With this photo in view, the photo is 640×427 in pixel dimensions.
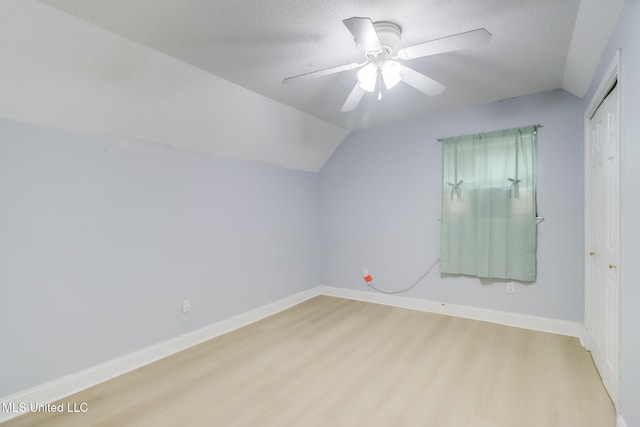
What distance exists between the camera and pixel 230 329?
325cm

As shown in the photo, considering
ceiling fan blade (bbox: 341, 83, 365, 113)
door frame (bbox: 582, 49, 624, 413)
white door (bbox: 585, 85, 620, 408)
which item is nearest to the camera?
door frame (bbox: 582, 49, 624, 413)

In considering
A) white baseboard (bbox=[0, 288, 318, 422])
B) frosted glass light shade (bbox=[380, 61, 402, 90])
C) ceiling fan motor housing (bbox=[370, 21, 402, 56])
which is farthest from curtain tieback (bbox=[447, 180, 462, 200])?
white baseboard (bbox=[0, 288, 318, 422])

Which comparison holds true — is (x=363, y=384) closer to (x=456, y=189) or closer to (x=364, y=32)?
(x=364, y=32)

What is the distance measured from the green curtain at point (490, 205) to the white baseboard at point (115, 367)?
247 centimetres

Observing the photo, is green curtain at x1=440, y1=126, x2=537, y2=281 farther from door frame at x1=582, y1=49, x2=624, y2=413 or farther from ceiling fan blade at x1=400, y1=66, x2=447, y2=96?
ceiling fan blade at x1=400, y1=66, x2=447, y2=96

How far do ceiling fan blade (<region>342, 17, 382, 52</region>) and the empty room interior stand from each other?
0.7 inches

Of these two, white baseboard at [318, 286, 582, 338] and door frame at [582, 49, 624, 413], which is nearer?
door frame at [582, 49, 624, 413]

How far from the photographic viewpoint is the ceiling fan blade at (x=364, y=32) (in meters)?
1.46

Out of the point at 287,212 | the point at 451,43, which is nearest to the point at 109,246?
the point at 287,212

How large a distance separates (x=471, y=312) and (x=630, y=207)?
2.28m

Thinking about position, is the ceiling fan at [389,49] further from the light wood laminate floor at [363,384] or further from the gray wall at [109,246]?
the light wood laminate floor at [363,384]

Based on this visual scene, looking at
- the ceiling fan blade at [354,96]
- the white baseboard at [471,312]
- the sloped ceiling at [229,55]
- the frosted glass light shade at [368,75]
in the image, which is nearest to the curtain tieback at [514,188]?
the sloped ceiling at [229,55]

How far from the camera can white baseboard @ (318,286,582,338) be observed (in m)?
2.98

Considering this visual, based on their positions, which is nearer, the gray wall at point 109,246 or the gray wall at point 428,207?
the gray wall at point 109,246
